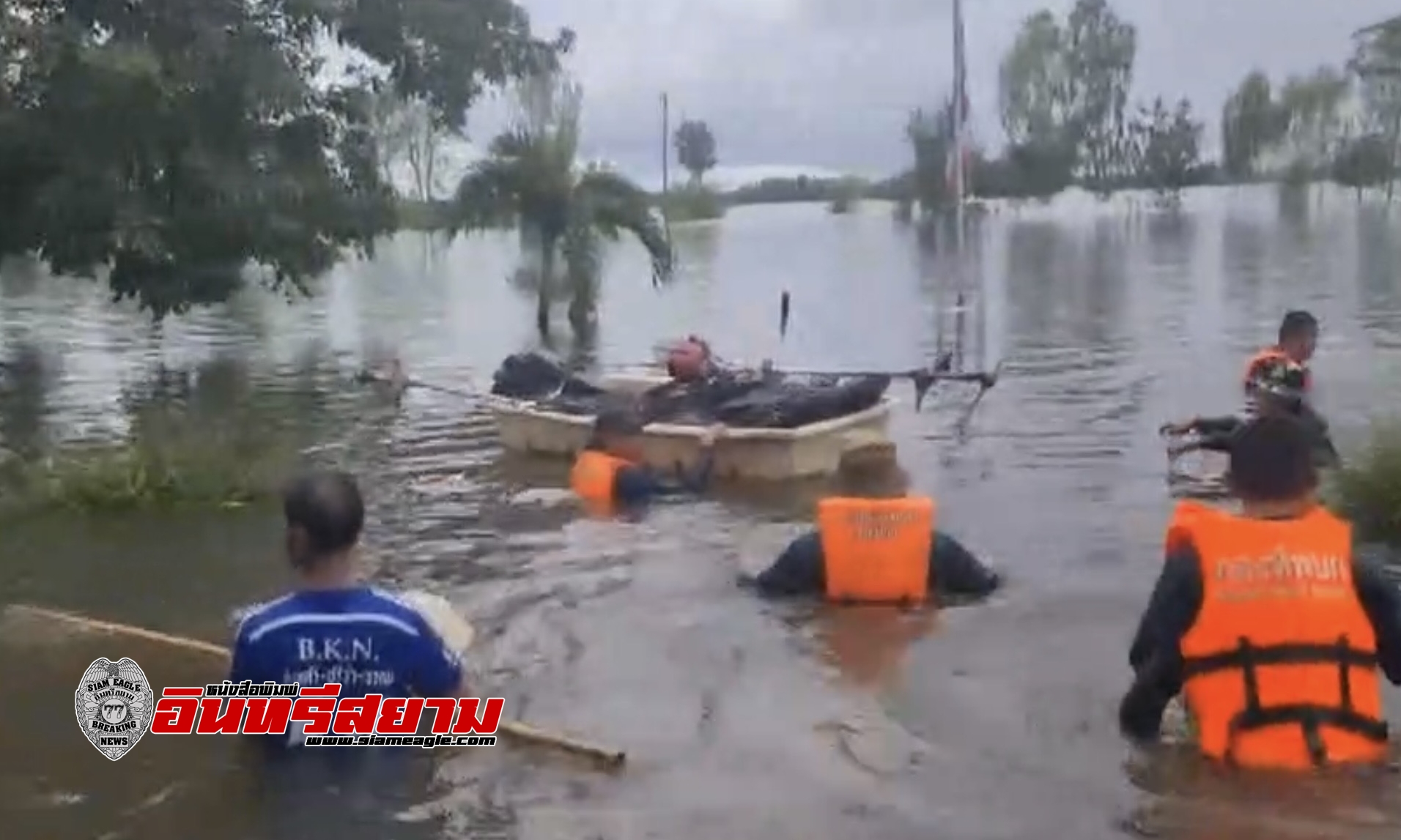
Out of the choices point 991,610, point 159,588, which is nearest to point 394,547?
point 159,588

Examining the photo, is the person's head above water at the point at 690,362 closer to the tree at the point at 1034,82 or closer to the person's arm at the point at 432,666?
the person's arm at the point at 432,666

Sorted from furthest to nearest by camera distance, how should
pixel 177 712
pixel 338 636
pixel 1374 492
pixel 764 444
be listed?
pixel 764 444 < pixel 1374 492 < pixel 177 712 < pixel 338 636

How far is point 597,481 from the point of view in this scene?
535 inches

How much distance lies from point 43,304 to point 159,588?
35465 millimetres

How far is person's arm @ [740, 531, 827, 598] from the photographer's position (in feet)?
33.0

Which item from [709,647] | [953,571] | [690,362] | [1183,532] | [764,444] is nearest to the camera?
[1183,532]

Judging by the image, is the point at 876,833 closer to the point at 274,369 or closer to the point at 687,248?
the point at 274,369

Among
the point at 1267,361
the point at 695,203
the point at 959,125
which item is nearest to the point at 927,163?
the point at 695,203

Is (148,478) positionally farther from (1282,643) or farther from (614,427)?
(1282,643)

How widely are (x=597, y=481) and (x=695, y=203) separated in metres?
81.2

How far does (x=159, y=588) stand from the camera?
34.4 ft

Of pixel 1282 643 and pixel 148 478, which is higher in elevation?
pixel 1282 643

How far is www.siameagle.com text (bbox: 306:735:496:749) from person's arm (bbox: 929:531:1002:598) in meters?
4.36

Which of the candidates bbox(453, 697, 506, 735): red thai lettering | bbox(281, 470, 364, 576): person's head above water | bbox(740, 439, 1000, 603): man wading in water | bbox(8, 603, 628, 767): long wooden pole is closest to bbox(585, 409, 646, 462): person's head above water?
bbox(740, 439, 1000, 603): man wading in water
